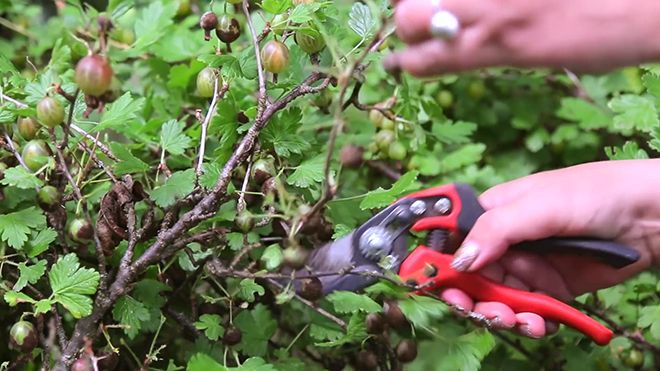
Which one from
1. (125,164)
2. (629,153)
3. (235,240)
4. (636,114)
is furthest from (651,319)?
(125,164)

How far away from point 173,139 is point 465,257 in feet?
1.15

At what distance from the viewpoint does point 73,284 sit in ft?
2.64

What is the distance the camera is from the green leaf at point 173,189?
2.81 feet

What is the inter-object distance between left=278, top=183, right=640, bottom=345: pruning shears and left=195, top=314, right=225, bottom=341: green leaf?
0.31ft

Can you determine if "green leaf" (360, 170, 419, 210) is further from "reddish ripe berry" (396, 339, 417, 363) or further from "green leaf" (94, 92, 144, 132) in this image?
"green leaf" (94, 92, 144, 132)

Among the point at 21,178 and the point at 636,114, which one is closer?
the point at 21,178

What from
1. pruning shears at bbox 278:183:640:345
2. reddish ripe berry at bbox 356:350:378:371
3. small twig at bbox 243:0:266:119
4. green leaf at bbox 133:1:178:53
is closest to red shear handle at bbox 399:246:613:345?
Result: pruning shears at bbox 278:183:640:345

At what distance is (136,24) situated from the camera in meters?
1.25

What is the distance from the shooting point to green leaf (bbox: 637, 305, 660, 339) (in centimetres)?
103

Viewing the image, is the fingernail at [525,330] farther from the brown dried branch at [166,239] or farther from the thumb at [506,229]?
the brown dried branch at [166,239]

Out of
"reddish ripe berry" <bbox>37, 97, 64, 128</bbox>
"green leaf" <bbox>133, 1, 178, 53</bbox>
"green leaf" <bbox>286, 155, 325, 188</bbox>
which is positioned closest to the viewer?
"reddish ripe berry" <bbox>37, 97, 64, 128</bbox>

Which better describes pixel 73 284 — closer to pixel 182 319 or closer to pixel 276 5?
pixel 182 319

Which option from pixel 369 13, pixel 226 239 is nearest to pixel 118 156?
pixel 226 239

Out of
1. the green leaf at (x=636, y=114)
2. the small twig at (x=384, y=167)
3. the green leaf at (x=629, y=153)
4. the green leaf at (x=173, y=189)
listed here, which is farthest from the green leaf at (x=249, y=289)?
the green leaf at (x=636, y=114)
